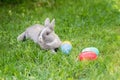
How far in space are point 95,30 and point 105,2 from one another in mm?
1425

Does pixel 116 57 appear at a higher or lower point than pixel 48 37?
lower

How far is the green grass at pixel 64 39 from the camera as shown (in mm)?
4371

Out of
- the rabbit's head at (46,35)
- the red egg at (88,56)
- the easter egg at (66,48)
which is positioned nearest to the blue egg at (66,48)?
the easter egg at (66,48)

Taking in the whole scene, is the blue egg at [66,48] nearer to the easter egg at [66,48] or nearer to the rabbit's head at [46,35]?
the easter egg at [66,48]

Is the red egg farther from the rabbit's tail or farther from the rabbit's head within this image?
the rabbit's tail

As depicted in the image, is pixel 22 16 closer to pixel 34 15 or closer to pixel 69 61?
pixel 34 15

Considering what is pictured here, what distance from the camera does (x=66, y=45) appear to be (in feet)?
16.4

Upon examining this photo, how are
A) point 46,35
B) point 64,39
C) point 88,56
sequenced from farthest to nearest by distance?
1. point 64,39
2. point 46,35
3. point 88,56

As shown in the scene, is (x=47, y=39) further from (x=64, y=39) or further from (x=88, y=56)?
(x=64, y=39)

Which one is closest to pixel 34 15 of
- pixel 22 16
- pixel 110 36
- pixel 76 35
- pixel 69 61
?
pixel 22 16

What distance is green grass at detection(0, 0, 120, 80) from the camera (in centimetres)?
437

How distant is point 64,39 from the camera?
5660 millimetres

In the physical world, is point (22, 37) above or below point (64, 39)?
above

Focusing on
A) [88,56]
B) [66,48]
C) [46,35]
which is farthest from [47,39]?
[88,56]
